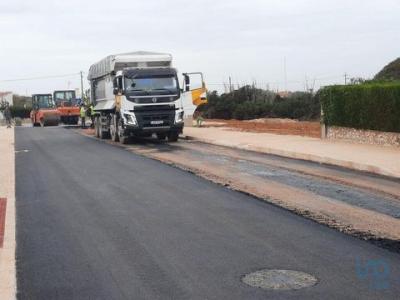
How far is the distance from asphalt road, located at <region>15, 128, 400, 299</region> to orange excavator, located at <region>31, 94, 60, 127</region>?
39918mm

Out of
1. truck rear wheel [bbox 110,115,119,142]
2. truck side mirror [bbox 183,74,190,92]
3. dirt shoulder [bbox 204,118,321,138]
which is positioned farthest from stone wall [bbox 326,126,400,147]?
truck rear wheel [bbox 110,115,119,142]

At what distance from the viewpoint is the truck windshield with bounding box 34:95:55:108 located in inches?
2114

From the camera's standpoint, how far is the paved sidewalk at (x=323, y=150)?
14906mm

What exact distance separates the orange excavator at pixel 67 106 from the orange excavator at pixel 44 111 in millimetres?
503

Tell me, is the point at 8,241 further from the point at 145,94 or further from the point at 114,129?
the point at 114,129

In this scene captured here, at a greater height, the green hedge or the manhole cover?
the green hedge

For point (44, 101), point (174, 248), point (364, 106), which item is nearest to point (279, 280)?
point (174, 248)

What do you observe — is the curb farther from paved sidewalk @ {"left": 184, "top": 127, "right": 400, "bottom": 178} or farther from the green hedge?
the green hedge

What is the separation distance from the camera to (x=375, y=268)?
250 inches

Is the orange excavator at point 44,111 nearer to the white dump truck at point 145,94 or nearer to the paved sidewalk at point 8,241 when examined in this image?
the white dump truck at point 145,94

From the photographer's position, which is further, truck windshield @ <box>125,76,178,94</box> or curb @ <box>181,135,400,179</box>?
truck windshield @ <box>125,76,178,94</box>

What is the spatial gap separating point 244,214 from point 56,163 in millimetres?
9698

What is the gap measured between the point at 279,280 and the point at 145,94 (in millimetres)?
19048

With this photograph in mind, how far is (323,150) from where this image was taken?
18609mm
